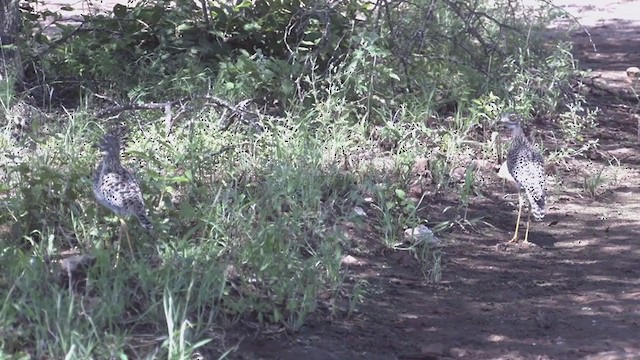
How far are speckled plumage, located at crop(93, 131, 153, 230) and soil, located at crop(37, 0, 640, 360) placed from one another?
967 mm

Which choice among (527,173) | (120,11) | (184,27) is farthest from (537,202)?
(120,11)

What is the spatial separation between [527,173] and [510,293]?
1.30 m

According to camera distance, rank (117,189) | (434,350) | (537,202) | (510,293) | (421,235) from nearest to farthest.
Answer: (434,350), (117,189), (510,293), (421,235), (537,202)

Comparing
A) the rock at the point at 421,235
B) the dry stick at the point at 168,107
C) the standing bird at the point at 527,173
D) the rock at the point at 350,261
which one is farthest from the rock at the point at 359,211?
the dry stick at the point at 168,107

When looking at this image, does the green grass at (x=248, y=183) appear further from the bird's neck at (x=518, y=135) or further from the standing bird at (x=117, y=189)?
the bird's neck at (x=518, y=135)

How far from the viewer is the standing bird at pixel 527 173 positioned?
24.9ft

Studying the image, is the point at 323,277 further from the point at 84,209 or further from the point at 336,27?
the point at 336,27

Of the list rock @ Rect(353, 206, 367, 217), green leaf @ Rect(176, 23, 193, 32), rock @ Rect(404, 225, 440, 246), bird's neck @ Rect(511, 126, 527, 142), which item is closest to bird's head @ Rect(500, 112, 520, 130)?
bird's neck @ Rect(511, 126, 527, 142)

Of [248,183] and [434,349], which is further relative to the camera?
[248,183]

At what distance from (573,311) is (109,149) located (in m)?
2.78

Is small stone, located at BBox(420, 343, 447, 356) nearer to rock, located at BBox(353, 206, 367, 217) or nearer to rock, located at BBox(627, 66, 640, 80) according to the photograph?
rock, located at BBox(353, 206, 367, 217)

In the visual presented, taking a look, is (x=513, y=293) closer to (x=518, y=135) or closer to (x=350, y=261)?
(x=350, y=261)

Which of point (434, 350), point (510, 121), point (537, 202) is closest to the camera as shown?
point (434, 350)

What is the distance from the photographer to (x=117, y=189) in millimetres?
6180
